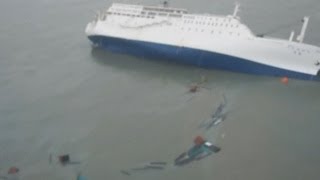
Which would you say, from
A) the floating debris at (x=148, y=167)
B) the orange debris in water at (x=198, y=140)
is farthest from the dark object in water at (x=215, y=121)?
the floating debris at (x=148, y=167)

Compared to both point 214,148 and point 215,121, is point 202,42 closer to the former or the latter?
point 215,121

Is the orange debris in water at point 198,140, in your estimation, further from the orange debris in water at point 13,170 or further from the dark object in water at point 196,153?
the orange debris in water at point 13,170

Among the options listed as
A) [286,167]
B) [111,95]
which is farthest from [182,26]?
[286,167]

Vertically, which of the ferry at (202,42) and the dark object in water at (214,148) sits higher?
the ferry at (202,42)

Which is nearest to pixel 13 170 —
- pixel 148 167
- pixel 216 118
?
pixel 148 167

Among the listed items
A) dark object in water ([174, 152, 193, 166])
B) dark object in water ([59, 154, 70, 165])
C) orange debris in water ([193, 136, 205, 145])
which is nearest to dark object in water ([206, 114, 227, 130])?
orange debris in water ([193, 136, 205, 145])

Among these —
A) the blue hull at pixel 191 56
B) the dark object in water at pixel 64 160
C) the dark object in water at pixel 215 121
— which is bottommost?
the dark object in water at pixel 64 160

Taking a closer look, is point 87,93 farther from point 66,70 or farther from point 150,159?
point 150,159
